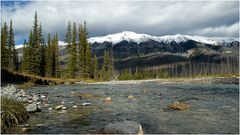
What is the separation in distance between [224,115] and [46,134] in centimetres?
1114

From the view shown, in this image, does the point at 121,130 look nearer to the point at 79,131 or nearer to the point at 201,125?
the point at 79,131

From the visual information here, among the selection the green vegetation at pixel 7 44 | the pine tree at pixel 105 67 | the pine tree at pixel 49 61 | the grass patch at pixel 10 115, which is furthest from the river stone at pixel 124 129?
the pine tree at pixel 105 67

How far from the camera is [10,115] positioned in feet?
51.3

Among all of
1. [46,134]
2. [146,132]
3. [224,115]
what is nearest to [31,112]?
[46,134]

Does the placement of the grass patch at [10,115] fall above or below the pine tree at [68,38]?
below

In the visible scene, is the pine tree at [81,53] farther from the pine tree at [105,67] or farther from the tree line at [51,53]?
the pine tree at [105,67]

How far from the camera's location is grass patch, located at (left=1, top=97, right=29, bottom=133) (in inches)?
587

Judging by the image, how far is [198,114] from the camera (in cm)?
1931

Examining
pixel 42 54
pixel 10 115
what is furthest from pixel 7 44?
pixel 10 115

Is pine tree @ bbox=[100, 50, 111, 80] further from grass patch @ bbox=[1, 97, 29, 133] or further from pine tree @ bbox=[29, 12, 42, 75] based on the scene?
grass patch @ bbox=[1, 97, 29, 133]

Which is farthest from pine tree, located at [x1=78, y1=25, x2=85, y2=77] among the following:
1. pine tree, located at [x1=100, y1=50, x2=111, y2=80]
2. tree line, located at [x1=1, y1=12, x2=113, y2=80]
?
pine tree, located at [x1=100, y1=50, x2=111, y2=80]

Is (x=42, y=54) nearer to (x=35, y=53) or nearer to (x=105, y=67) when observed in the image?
(x=35, y=53)

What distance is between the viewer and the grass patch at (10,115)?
48.9 ft

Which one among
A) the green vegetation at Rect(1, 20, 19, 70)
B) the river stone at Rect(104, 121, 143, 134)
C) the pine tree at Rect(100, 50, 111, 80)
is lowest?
the river stone at Rect(104, 121, 143, 134)
